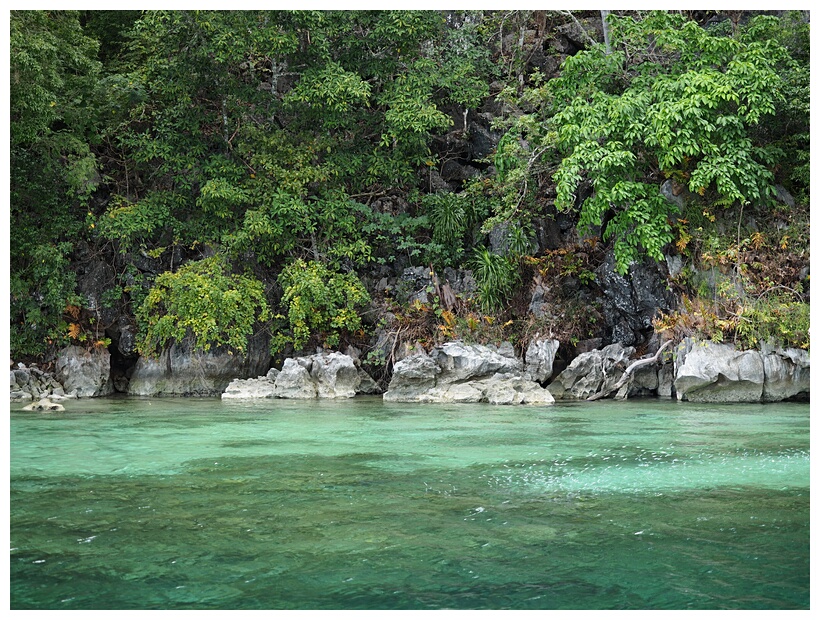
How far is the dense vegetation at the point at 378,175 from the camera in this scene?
39.7 feet

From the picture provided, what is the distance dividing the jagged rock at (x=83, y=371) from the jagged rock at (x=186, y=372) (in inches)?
21.5

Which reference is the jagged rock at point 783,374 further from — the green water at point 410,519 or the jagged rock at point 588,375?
the green water at point 410,519

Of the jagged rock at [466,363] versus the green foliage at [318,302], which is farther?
the green foliage at [318,302]

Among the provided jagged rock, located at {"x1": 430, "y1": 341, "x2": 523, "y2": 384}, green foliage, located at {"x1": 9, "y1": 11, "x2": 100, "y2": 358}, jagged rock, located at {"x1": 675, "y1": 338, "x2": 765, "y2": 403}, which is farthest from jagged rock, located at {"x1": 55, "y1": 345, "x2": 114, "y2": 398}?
jagged rock, located at {"x1": 675, "y1": 338, "x2": 765, "y2": 403}

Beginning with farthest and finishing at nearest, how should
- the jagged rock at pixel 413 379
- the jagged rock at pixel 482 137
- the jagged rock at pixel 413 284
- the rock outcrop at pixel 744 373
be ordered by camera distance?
the jagged rock at pixel 482 137 < the jagged rock at pixel 413 284 < the jagged rock at pixel 413 379 < the rock outcrop at pixel 744 373

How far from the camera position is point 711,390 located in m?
11.9

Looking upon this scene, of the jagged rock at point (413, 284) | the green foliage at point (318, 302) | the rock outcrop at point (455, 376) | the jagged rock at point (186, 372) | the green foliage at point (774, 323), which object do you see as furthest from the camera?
the jagged rock at point (413, 284)

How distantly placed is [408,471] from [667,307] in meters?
8.77

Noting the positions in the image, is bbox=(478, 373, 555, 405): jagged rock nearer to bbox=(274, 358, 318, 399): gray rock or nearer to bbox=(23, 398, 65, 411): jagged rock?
bbox=(274, 358, 318, 399): gray rock

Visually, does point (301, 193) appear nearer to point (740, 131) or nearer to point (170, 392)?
point (170, 392)

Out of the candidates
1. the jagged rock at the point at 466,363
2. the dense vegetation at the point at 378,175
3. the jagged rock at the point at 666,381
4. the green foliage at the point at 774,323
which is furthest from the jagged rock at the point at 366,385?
the green foliage at the point at 774,323

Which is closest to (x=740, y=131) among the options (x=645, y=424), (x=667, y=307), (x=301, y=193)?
(x=667, y=307)

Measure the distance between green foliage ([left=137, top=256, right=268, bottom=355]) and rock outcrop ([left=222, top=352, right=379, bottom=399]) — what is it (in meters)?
0.67
